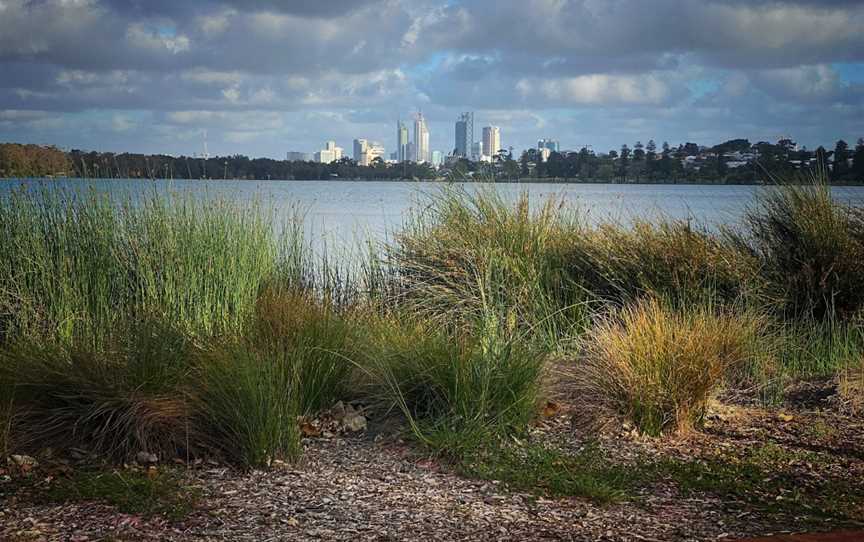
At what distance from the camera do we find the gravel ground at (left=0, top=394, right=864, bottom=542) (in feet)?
10.6

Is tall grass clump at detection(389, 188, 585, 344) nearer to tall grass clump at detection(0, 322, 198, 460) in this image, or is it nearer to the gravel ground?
tall grass clump at detection(0, 322, 198, 460)

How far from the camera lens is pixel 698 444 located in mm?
4574

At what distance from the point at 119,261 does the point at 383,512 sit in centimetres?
460

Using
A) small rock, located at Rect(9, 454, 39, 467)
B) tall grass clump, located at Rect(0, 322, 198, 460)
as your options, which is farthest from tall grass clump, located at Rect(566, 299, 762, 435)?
small rock, located at Rect(9, 454, 39, 467)

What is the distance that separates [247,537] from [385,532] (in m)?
0.50

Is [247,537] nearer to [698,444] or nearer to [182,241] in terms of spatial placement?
[698,444]

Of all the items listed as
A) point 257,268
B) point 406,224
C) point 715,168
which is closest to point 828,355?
point 406,224

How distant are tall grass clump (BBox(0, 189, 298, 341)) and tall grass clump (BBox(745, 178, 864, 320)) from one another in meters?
4.92

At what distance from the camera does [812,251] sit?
8.39 meters

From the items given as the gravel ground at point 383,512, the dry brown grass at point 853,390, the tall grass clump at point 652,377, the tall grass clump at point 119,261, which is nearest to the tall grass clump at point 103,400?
the gravel ground at point 383,512

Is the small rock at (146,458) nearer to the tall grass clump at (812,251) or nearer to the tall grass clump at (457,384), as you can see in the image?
the tall grass clump at (457,384)

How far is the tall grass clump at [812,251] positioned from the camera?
26.9ft

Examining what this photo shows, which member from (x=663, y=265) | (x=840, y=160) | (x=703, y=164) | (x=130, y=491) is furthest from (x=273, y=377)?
(x=703, y=164)

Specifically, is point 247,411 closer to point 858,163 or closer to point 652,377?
point 652,377
